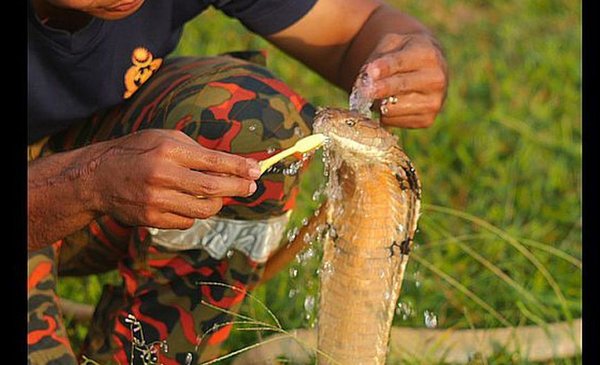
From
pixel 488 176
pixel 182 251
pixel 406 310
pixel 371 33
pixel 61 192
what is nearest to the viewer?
pixel 61 192

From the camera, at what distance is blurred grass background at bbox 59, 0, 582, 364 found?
2.74m

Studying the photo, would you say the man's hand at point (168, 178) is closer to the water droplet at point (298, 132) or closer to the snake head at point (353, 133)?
the snake head at point (353, 133)

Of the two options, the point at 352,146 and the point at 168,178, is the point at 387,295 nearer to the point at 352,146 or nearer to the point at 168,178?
the point at 352,146

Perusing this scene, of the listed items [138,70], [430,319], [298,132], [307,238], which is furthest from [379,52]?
[430,319]

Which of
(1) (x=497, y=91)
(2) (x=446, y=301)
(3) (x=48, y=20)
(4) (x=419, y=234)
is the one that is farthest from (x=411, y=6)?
(3) (x=48, y=20)

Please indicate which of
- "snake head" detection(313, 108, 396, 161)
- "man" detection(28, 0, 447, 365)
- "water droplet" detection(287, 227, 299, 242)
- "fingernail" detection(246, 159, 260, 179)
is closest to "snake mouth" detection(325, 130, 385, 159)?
"snake head" detection(313, 108, 396, 161)

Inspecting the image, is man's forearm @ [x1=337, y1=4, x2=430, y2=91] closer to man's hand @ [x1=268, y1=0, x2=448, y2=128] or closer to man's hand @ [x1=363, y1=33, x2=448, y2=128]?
man's hand @ [x1=268, y1=0, x2=448, y2=128]

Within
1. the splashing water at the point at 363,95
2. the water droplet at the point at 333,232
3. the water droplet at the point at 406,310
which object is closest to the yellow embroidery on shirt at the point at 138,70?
the splashing water at the point at 363,95

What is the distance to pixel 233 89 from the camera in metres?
2.15

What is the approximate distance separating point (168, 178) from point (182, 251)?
0.54 meters

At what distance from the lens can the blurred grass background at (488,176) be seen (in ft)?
9.00

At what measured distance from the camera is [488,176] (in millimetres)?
3504

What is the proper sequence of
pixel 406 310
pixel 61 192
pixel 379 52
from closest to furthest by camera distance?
pixel 61 192 → pixel 379 52 → pixel 406 310
